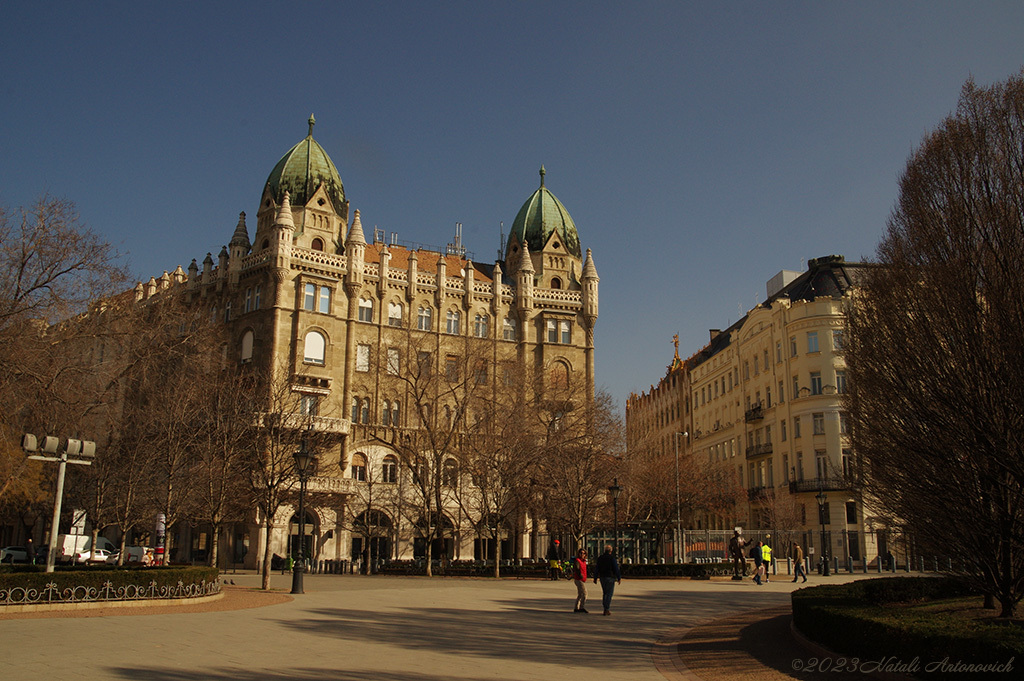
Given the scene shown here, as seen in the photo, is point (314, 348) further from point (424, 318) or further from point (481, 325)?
point (481, 325)

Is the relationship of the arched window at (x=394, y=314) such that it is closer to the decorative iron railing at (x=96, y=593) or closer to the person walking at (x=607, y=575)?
the decorative iron railing at (x=96, y=593)

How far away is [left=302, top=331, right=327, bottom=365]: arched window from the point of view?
55688mm

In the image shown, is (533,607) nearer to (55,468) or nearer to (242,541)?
(55,468)

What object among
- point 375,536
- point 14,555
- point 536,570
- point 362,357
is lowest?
point 536,570

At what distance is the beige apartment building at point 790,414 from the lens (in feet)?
183

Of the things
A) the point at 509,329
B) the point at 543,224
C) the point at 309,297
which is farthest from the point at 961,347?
the point at 543,224

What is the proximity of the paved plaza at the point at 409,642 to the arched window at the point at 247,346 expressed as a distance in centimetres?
3501

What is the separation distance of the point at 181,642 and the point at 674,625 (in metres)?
10.2

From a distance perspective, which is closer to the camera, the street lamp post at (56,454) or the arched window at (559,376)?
the street lamp post at (56,454)

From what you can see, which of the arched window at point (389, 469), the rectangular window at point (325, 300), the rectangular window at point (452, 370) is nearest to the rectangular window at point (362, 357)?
the rectangular window at point (325, 300)

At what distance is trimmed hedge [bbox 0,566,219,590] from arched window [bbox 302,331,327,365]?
33582 millimetres

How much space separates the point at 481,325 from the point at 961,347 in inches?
1952

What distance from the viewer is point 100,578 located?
1991 centimetres

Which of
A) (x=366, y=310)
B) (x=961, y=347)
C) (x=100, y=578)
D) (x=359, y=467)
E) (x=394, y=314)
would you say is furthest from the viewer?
(x=394, y=314)
